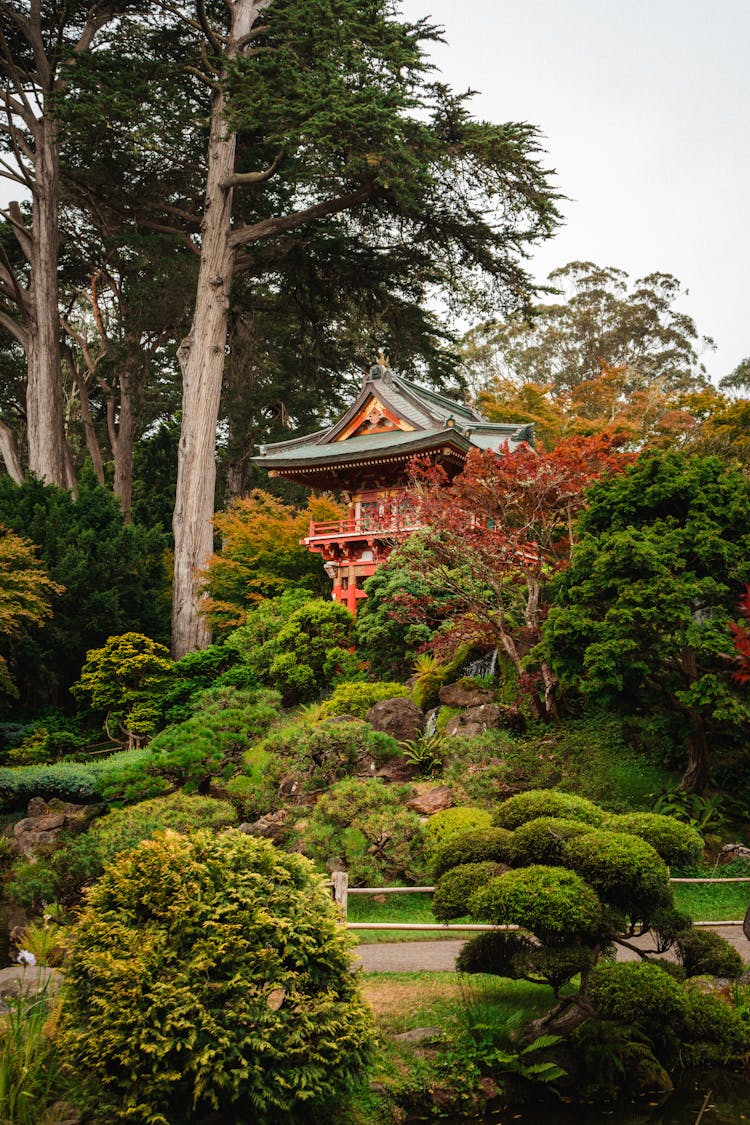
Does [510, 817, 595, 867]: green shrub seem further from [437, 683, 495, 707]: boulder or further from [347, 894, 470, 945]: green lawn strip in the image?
[437, 683, 495, 707]: boulder

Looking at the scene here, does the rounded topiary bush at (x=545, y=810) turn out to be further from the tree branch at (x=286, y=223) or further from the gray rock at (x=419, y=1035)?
the tree branch at (x=286, y=223)

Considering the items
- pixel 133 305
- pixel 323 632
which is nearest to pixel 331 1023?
pixel 323 632

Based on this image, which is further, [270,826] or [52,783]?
[52,783]

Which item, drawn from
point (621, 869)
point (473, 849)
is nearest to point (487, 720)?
point (473, 849)

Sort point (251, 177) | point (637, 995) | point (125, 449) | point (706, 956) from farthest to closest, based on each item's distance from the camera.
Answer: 1. point (125, 449)
2. point (251, 177)
3. point (706, 956)
4. point (637, 995)

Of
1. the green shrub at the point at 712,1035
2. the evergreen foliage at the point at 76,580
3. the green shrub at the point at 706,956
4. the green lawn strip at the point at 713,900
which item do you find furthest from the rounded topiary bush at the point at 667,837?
the evergreen foliage at the point at 76,580

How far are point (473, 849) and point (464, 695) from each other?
799 cm

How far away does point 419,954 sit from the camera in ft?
26.2

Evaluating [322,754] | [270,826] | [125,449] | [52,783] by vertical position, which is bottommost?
[52,783]

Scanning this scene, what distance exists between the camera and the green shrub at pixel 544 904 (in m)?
5.36

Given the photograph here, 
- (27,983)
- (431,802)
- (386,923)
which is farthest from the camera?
(431,802)

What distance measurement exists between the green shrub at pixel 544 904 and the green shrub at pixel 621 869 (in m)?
0.12

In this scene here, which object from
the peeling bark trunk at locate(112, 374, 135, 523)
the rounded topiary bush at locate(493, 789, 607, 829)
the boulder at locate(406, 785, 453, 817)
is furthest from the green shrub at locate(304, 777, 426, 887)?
the peeling bark trunk at locate(112, 374, 135, 523)

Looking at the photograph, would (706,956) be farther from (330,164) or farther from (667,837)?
(330,164)
